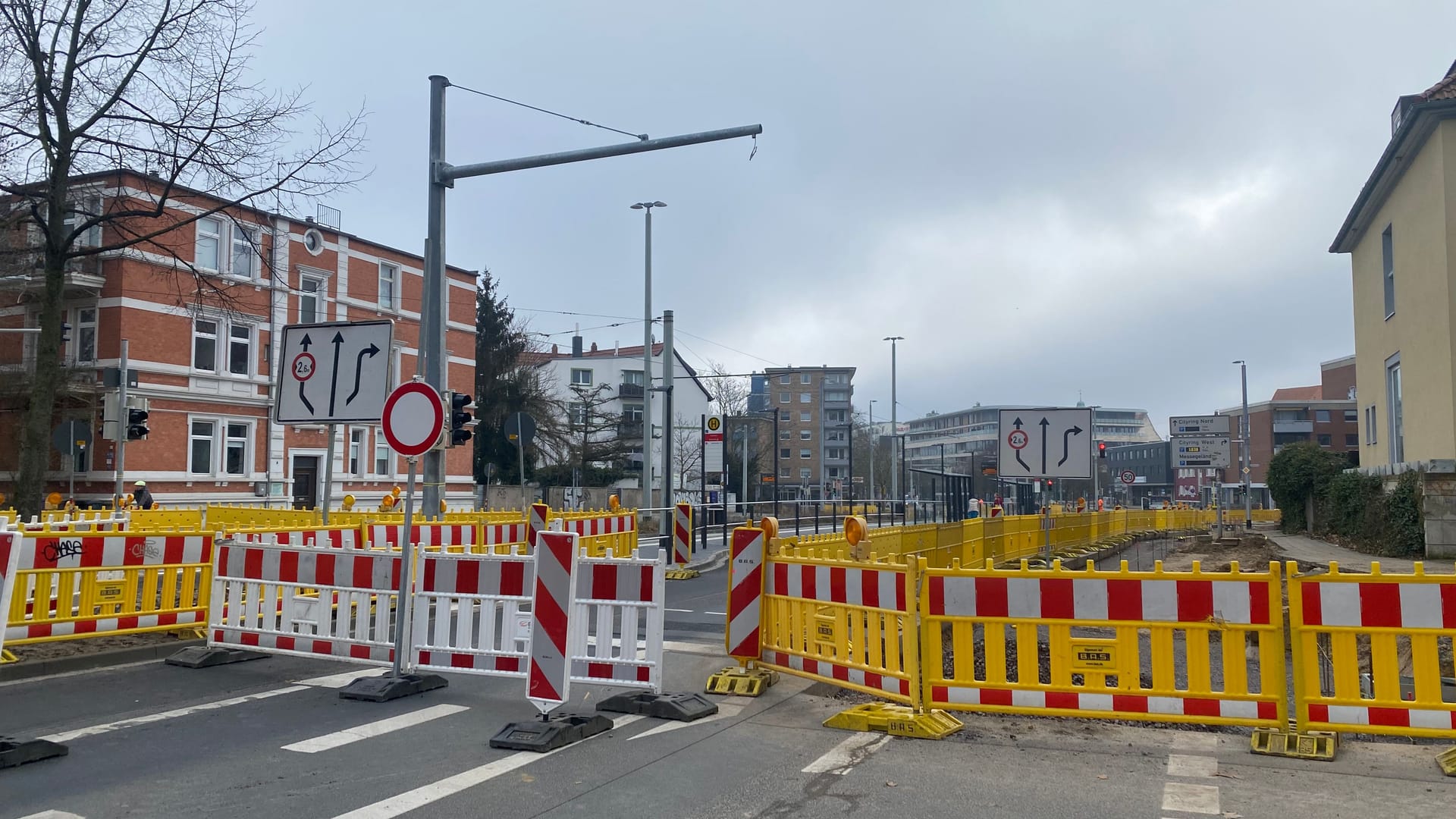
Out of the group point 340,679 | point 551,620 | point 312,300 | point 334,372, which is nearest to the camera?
point 551,620

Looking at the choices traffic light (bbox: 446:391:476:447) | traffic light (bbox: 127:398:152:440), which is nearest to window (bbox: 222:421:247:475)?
traffic light (bbox: 127:398:152:440)

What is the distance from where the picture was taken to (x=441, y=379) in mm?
15852

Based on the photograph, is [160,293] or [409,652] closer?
[409,652]

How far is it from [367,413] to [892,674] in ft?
19.8

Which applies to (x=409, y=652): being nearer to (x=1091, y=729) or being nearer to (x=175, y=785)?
(x=175, y=785)

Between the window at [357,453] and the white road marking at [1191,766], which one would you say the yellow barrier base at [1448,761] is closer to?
the white road marking at [1191,766]

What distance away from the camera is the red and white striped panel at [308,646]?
904 centimetres

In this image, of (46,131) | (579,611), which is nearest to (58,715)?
(579,611)

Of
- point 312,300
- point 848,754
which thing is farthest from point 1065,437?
point 312,300

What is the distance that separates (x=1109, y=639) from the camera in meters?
6.99

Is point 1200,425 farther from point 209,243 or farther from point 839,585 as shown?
point 209,243

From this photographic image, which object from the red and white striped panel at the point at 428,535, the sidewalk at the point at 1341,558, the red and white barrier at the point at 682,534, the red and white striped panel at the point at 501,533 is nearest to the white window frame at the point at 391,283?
the red and white barrier at the point at 682,534

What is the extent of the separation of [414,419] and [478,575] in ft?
4.52

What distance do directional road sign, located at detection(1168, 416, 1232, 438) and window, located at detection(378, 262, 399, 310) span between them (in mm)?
31342
